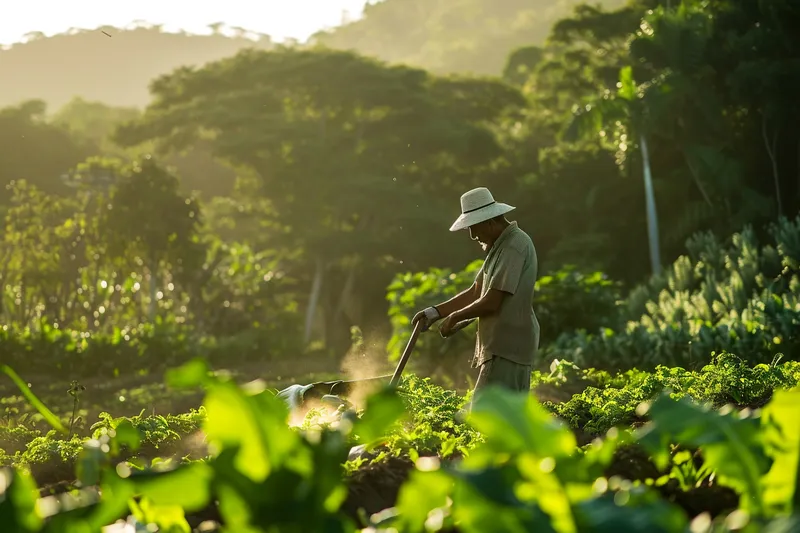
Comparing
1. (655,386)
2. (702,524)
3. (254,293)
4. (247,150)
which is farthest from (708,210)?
(702,524)

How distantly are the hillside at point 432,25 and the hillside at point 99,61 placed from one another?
29.9 meters

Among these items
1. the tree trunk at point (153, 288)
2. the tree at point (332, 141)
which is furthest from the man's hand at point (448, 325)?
the tree at point (332, 141)

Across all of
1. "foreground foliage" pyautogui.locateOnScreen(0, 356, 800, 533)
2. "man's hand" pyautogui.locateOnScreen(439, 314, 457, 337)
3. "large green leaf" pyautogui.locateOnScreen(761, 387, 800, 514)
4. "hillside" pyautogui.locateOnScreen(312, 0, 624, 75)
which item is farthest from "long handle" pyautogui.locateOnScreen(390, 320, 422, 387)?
"hillside" pyautogui.locateOnScreen(312, 0, 624, 75)

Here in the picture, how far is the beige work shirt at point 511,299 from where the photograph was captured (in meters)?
5.54

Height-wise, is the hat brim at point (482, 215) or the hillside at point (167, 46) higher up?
the hillside at point (167, 46)

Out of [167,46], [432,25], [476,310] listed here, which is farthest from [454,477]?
[167,46]

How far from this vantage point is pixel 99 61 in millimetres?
180875

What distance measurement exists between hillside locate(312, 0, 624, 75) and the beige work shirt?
364 feet

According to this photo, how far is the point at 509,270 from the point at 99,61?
185515 millimetres

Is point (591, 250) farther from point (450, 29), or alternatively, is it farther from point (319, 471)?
point (450, 29)

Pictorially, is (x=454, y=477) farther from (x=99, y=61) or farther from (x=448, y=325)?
(x=99, y=61)

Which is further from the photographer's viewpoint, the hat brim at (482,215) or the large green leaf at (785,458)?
the hat brim at (482,215)

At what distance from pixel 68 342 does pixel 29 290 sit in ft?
13.9

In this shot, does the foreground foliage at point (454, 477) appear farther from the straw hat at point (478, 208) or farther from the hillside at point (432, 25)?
the hillside at point (432, 25)
